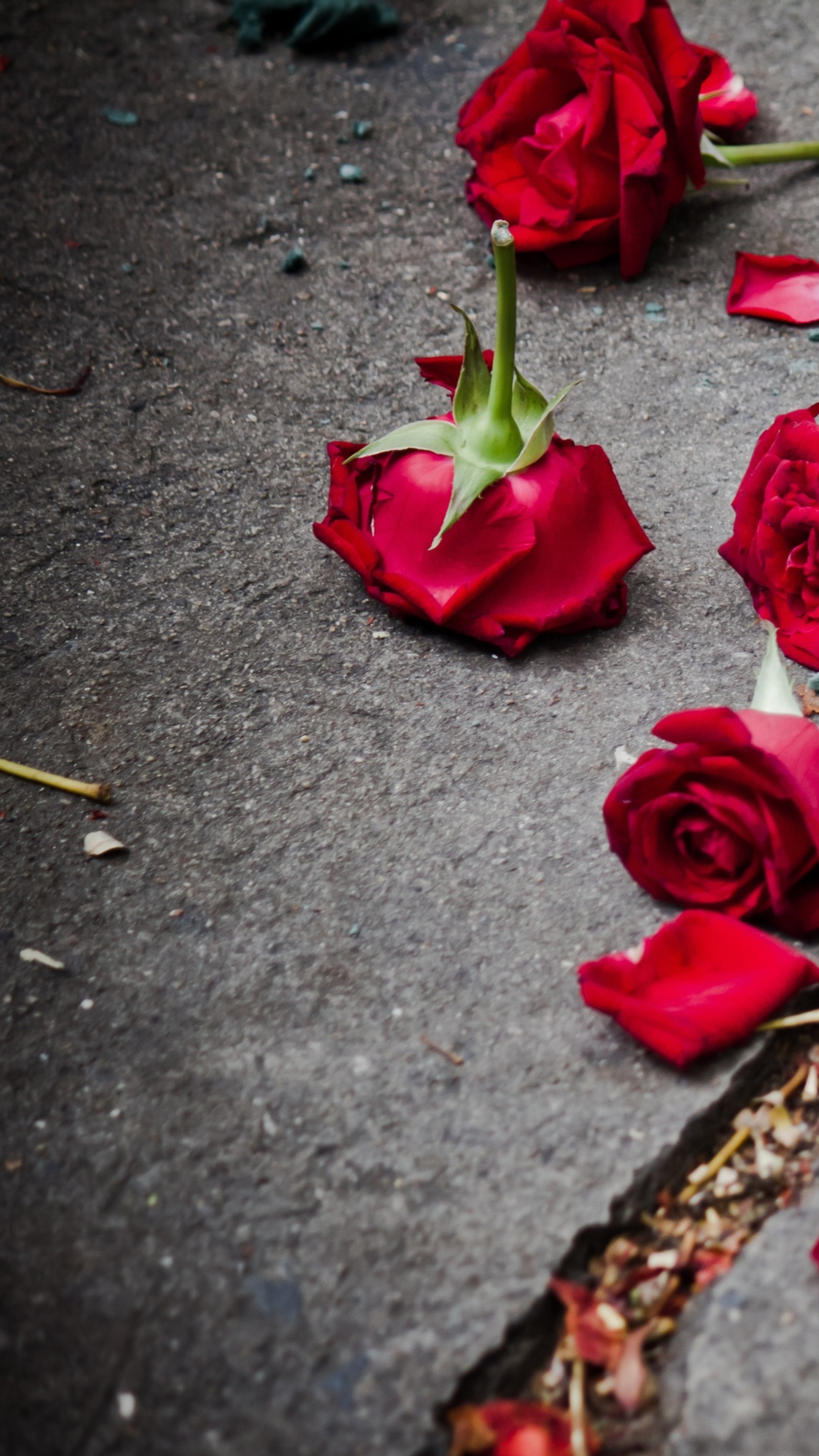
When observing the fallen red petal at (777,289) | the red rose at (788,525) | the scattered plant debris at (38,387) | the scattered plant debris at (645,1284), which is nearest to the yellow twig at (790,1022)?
the scattered plant debris at (645,1284)

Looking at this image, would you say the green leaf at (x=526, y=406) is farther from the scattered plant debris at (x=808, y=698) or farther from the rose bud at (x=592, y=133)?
the rose bud at (x=592, y=133)

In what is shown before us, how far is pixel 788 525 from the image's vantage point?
0.98 metres

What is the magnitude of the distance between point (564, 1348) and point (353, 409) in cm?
99

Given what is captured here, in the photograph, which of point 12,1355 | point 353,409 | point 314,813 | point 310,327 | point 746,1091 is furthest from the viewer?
point 310,327

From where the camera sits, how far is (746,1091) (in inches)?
30.6

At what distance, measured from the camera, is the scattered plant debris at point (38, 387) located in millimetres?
1370

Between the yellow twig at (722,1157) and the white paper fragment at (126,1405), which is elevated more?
the yellow twig at (722,1157)

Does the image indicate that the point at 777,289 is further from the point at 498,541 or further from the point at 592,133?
the point at 498,541

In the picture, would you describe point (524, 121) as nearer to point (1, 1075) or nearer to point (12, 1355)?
point (1, 1075)

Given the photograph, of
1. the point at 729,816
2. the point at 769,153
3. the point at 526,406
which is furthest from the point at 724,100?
the point at 729,816

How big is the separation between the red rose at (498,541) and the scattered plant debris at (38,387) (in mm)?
489

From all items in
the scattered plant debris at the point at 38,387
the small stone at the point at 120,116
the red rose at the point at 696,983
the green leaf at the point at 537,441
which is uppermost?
the green leaf at the point at 537,441

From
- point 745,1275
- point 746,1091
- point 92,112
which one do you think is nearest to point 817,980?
point 746,1091

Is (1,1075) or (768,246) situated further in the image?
(768,246)
